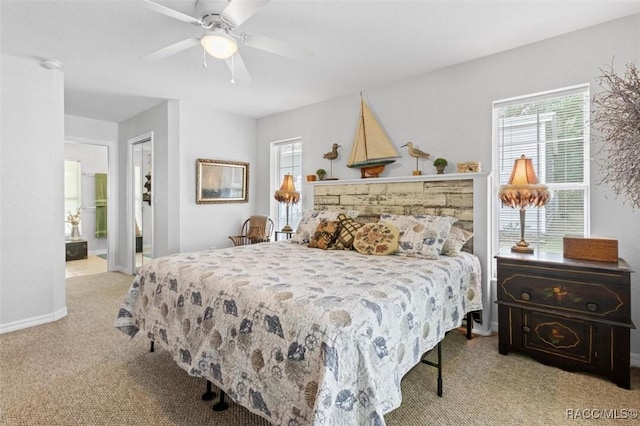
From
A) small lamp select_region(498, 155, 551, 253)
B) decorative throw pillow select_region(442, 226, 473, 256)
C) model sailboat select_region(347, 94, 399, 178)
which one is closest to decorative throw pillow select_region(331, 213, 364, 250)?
decorative throw pillow select_region(442, 226, 473, 256)

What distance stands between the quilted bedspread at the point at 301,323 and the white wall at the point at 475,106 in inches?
48.6

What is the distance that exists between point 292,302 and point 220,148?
395 centimetres

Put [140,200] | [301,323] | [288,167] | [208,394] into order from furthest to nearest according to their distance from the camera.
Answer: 1. [140,200]
2. [288,167]
3. [208,394]
4. [301,323]

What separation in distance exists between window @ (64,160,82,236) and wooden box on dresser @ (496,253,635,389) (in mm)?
8101

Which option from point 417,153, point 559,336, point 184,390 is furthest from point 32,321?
point 559,336

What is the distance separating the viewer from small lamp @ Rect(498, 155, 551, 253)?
258 cm

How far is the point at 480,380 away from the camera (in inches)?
85.7

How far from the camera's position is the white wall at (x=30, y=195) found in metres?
3.04

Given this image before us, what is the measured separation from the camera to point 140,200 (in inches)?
216

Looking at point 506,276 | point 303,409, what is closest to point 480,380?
point 506,276

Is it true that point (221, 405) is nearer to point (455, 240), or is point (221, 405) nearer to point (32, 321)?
point (455, 240)

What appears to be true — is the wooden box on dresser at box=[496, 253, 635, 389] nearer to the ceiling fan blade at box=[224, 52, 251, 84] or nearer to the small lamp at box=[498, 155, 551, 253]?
the small lamp at box=[498, 155, 551, 253]

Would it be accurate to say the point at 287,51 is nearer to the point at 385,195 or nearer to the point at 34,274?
the point at 385,195

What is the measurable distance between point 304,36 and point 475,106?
1775 mm
